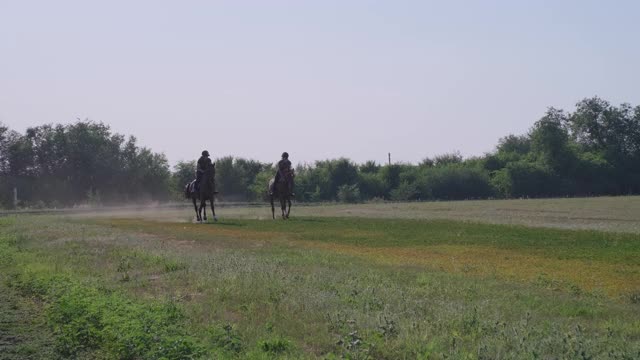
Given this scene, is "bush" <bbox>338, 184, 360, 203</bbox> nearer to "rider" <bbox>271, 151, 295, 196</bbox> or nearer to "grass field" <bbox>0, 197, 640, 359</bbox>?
"rider" <bbox>271, 151, 295, 196</bbox>

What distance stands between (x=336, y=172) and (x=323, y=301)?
9481cm

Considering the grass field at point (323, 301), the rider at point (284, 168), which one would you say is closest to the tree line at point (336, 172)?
the rider at point (284, 168)

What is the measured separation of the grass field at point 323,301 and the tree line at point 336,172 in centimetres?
7446

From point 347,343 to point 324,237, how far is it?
1967 centimetres

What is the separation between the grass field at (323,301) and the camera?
33.3 feet

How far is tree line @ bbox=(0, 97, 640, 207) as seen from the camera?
325 feet

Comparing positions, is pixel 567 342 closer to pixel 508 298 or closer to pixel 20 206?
pixel 508 298

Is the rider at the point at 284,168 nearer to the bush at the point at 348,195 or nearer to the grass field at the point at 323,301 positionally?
the grass field at the point at 323,301

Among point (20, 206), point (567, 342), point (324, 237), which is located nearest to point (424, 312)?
point (567, 342)

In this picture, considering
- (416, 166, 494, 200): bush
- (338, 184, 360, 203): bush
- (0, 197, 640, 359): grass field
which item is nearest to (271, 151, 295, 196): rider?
(0, 197, 640, 359): grass field

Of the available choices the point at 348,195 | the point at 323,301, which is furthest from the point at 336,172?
the point at 323,301

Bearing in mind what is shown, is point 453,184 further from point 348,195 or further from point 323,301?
point 323,301

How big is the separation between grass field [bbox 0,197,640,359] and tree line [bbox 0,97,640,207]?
74463 mm

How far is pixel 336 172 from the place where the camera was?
107750 millimetres
